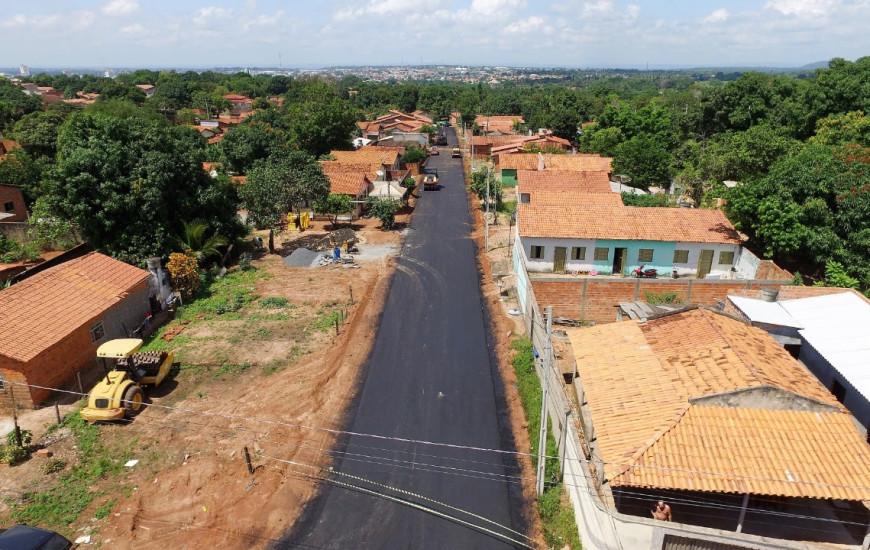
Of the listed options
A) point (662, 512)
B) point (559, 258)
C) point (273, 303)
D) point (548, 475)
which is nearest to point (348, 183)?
point (273, 303)

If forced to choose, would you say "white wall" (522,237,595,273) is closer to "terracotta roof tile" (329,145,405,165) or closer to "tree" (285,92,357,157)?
"terracotta roof tile" (329,145,405,165)

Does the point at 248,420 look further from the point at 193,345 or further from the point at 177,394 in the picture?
the point at 193,345

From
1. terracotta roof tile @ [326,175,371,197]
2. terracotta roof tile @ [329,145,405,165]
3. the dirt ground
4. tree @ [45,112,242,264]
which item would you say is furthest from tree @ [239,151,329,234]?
terracotta roof tile @ [329,145,405,165]

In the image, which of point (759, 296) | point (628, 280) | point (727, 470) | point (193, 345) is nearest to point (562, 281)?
point (628, 280)

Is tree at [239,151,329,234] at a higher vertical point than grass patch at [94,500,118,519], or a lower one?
higher

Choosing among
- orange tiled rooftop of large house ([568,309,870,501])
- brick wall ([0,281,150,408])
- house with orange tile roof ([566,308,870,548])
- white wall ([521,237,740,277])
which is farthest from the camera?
white wall ([521,237,740,277])

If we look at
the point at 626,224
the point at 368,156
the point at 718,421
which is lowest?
the point at 718,421

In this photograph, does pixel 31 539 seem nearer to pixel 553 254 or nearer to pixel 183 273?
pixel 183 273
